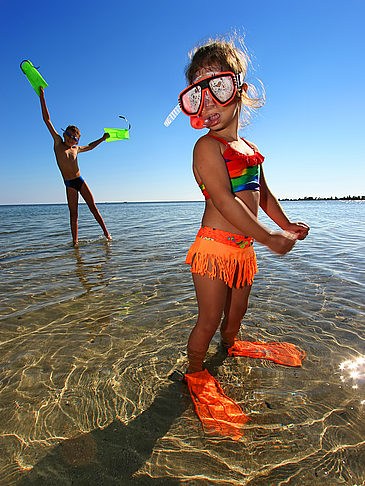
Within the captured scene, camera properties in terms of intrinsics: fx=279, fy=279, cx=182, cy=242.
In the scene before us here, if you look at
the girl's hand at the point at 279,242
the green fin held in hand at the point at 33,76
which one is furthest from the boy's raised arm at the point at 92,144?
the girl's hand at the point at 279,242

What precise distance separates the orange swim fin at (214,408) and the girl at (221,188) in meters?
0.10

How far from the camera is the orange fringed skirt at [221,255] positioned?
1874 mm

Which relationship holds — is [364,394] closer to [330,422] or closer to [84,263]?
[330,422]

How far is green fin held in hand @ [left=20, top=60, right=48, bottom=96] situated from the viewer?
5.71 m

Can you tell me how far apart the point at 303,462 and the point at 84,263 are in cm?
473

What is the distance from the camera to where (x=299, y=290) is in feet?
12.3

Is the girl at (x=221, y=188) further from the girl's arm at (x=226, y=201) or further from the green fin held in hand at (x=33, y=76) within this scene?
the green fin held in hand at (x=33, y=76)

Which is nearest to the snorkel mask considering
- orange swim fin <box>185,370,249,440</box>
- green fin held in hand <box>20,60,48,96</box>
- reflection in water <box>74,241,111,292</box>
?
orange swim fin <box>185,370,249,440</box>

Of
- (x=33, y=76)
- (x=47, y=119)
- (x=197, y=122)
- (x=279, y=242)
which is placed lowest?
(x=279, y=242)

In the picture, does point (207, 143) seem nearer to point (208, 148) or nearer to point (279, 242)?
point (208, 148)

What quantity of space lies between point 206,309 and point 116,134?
666cm

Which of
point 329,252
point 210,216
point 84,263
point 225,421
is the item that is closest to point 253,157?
point 210,216

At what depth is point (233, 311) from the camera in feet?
7.29

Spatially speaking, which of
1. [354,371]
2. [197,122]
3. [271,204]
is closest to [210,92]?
[197,122]
